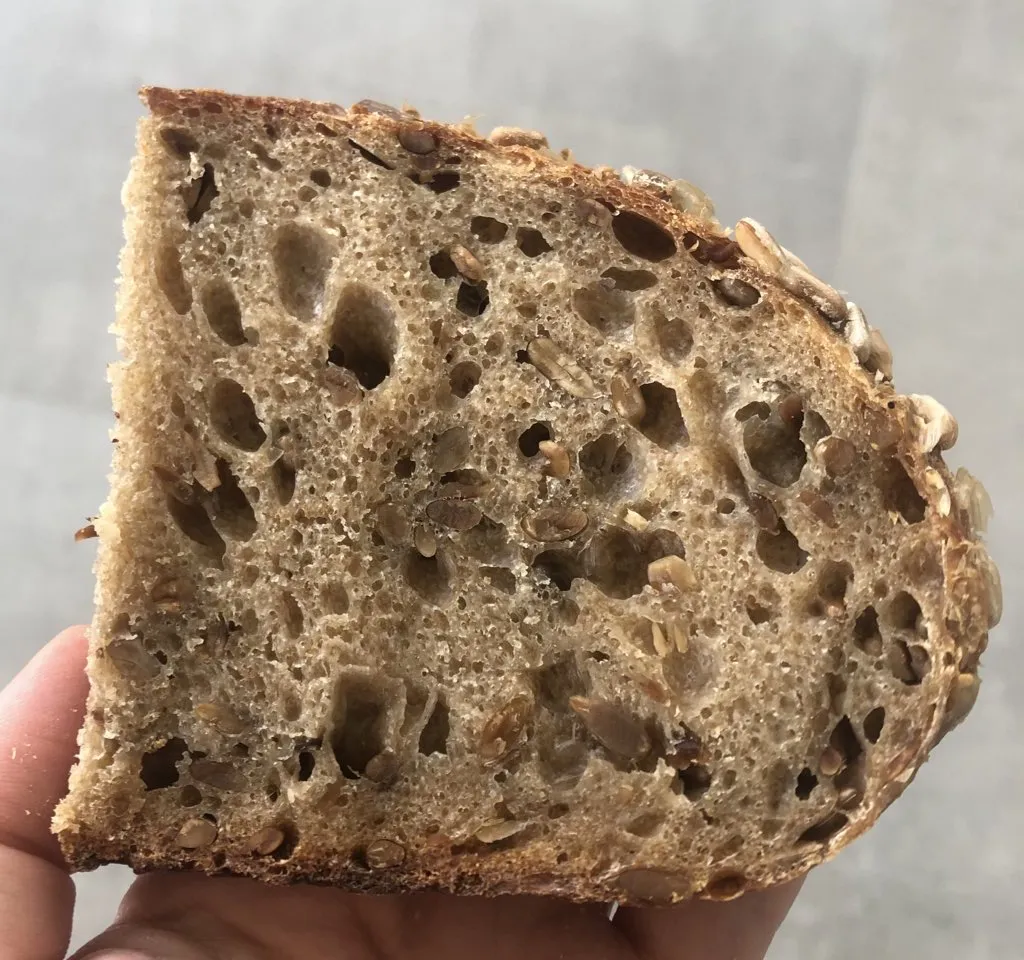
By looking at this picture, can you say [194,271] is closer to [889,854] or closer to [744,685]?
[744,685]

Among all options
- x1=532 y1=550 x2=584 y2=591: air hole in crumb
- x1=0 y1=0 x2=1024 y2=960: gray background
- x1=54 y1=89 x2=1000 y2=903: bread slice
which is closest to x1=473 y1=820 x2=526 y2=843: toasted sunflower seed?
x1=54 y1=89 x2=1000 y2=903: bread slice

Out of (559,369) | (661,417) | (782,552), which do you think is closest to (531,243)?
(559,369)

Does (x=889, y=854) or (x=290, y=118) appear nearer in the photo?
(x=290, y=118)

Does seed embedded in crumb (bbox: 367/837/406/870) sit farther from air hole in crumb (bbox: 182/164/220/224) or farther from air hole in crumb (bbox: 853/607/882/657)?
air hole in crumb (bbox: 182/164/220/224)

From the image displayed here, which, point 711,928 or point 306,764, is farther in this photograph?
point 711,928

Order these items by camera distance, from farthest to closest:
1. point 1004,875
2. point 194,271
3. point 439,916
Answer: point 1004,875 < point 439,916 < point 194,271

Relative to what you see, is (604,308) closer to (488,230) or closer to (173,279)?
(488,230)

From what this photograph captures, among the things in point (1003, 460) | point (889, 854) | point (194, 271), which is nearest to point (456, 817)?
point (194, 271)

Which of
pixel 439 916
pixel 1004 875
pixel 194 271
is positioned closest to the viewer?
pixel 194 271
